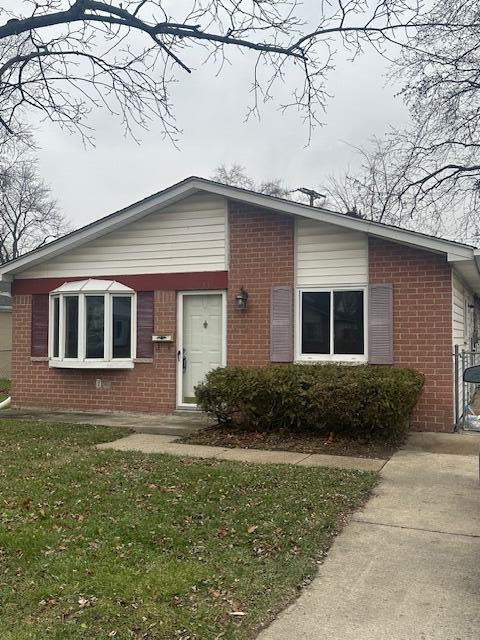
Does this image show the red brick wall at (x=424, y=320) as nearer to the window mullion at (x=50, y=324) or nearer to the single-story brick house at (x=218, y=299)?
the single-story brick house at (x=218, y=299)

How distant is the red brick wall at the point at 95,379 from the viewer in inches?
450

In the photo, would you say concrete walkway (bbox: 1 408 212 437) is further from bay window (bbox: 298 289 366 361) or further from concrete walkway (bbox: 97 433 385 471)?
bay window (bbox: 298 289 366 361)

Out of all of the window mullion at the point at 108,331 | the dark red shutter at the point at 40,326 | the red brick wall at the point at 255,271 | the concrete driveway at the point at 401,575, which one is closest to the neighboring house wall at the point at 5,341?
the dark red shutter at the point at 40,326

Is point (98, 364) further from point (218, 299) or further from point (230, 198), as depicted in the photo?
point (230, 198)

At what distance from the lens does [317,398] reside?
855 cm

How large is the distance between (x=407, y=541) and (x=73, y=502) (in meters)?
2.94

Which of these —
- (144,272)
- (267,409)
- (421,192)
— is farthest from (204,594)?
(421,192)

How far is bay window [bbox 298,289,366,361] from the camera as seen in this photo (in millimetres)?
10273

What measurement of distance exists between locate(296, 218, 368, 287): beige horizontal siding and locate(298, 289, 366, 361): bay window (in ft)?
0.65

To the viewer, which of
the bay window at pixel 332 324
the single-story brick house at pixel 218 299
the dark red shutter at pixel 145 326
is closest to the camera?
the single-story brick house at pixel 218 299

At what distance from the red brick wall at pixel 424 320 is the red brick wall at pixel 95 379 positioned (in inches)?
164

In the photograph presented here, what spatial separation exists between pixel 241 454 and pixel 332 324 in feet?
11.4

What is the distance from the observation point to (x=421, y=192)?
811 inches

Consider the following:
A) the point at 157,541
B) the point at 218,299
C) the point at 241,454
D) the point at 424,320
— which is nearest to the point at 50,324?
the point at 218,299
